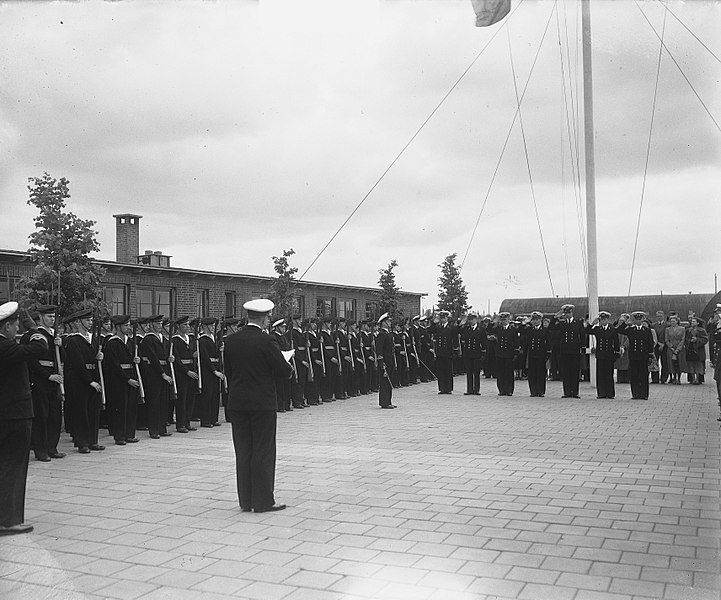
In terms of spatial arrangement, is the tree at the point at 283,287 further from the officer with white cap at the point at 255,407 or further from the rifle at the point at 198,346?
the officer with white cap at the point at 255,407

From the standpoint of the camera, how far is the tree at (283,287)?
22141 mm

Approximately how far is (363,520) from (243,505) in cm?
114

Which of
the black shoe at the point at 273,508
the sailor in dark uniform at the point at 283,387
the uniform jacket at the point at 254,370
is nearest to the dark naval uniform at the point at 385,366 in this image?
the sailor in dark uniform at the point at 283,387

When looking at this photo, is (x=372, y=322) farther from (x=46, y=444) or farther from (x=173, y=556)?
(x=173, y=556)

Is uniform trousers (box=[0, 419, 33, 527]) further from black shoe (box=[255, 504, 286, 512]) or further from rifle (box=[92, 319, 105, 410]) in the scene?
rifle (box=[92, 319, 105, 410])

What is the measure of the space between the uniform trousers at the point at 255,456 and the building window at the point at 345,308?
26.6 meters

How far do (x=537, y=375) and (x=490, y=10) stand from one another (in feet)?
43.3

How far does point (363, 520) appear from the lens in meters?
6.07

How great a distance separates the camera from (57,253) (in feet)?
46.9

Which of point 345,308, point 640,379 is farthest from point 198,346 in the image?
point 345,308

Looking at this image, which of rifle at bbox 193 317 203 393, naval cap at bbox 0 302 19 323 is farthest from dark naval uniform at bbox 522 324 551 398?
naval cap at bbox 0 302 19 323

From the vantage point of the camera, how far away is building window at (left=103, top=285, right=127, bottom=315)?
22250 mm

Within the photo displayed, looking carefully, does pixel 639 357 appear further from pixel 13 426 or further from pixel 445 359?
pixel 13 426

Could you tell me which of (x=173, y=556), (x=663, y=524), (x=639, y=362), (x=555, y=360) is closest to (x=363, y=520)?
(x=173, y=556)
